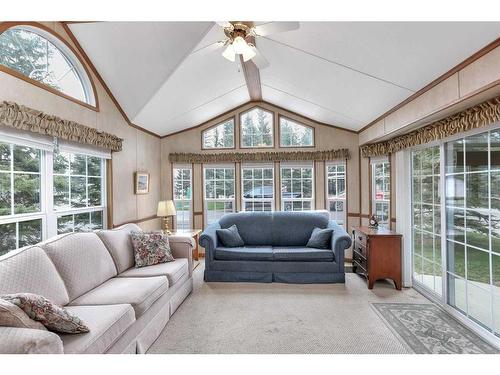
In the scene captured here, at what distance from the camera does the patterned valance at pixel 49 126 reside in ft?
7.00

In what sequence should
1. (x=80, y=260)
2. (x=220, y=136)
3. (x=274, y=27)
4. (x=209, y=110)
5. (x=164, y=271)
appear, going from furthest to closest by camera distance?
(x=220, y=136) < (x=209, y=110) < (x=164, y=271) < (x=80, y=260) < (x=274, y=27)

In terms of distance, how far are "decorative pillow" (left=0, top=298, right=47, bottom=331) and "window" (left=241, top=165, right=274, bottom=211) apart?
4206mm

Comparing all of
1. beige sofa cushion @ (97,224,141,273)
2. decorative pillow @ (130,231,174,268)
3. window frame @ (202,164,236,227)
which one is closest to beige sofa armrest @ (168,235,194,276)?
decorative pillow @ (130,231,174,268)

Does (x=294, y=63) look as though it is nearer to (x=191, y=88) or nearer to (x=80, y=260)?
(x=191, y=88)

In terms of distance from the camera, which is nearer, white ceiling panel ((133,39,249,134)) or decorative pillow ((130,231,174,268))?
decorative pillow ((130,231,174,268))

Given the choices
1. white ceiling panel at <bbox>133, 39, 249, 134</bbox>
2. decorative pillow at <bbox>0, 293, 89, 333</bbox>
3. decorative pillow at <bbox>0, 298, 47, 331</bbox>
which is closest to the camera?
decorative pillow at <bbox>0, 298, 47, 331</bbox>

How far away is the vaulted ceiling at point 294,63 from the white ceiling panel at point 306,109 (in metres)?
0.03

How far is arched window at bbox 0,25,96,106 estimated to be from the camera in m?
2.35

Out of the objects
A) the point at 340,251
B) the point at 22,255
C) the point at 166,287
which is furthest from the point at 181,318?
the point at 340,251

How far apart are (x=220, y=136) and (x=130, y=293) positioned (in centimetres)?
383

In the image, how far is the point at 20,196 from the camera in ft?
8.08

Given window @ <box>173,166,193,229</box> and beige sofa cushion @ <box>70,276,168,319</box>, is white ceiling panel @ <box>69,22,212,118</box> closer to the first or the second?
window @ <box>173,166,193,229</box>

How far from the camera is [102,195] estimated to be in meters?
3.66

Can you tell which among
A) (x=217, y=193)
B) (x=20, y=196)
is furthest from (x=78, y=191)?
(x=217, y=193)
